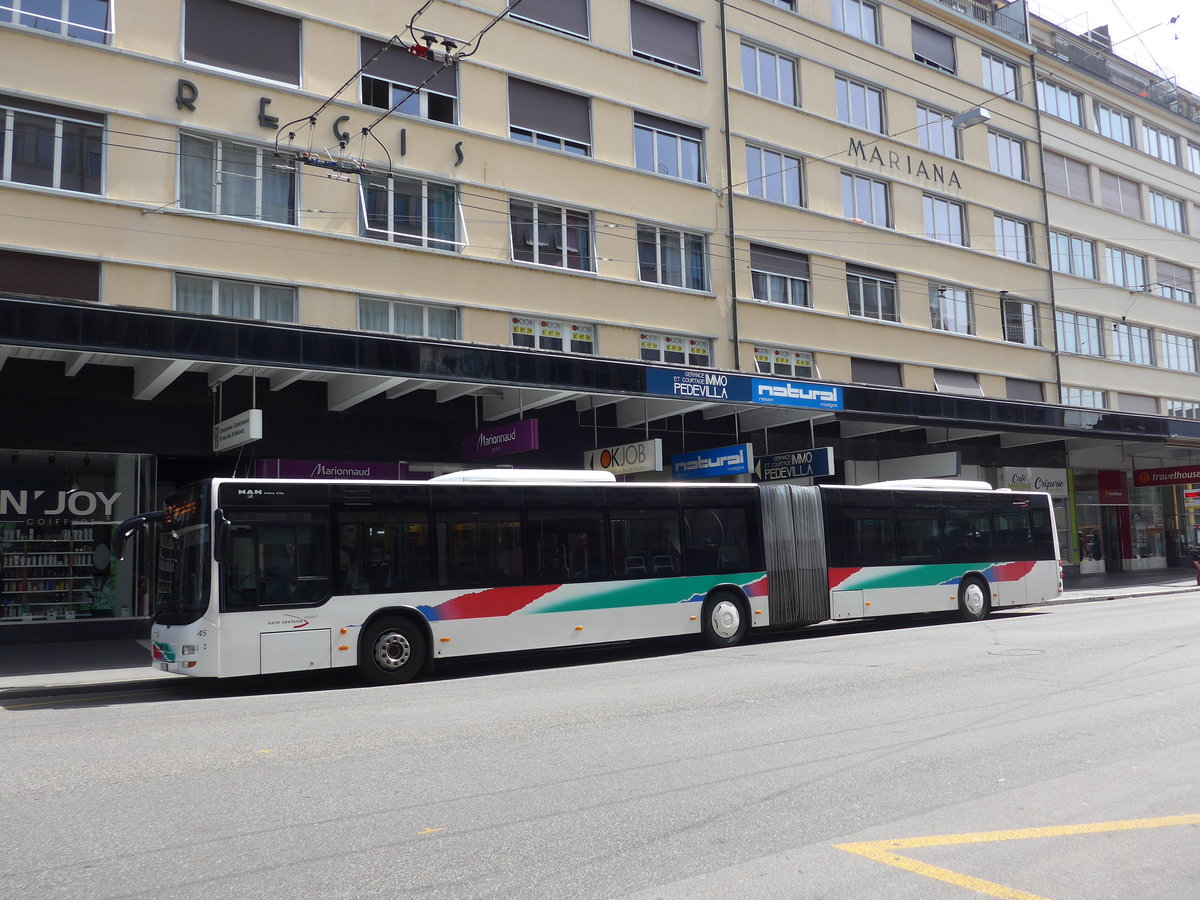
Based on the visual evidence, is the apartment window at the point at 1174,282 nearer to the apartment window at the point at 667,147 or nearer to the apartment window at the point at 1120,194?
the apartment window at the point at 1120,194

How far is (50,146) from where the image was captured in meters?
16.8

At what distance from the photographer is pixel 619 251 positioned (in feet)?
78.0

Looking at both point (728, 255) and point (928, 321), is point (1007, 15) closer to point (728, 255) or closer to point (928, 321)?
point (928, 321)

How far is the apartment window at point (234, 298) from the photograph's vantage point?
59.3 feet

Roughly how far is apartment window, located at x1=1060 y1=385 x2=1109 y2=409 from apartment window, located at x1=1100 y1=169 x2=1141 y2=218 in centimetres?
755

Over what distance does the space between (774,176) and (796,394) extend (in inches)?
335

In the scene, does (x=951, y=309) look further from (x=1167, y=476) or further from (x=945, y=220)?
(x=1167, y=476)

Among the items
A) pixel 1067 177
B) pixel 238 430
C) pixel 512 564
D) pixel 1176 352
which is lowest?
pixel 512 564

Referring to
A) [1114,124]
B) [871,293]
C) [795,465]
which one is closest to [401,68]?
[795,465]

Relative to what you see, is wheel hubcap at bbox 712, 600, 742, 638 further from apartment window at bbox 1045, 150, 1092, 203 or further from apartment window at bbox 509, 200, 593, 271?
apartment window at bbox 1045, 150, 1092, 203

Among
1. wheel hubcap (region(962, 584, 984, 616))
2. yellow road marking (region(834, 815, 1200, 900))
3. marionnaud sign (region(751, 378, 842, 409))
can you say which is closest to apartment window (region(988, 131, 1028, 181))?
marionnaud sign (region(751, 378, 842, 409))

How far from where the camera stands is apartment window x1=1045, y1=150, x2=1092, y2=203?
35938 millimetres

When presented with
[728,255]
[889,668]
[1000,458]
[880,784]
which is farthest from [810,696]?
[1000,458]

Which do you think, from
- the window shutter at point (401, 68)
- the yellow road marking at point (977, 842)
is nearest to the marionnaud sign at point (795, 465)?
the window shutter at point (401, 68)
